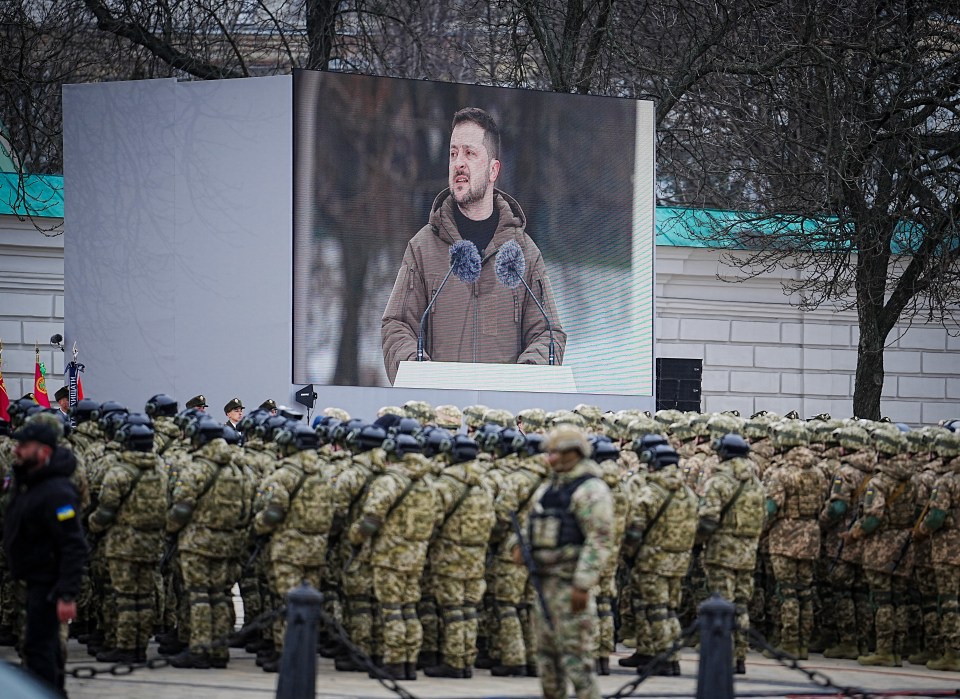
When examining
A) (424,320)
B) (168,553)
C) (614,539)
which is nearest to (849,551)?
(614,539)

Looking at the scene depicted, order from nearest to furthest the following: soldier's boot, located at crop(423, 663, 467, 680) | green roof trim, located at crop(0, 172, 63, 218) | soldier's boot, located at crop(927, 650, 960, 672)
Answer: soldier's boot, located at crop(423, 663, 467, 680), soldier's boot, located at crop(927, 650, 960, 672), green roof trim, located at crop(0, 172, 63, 218)

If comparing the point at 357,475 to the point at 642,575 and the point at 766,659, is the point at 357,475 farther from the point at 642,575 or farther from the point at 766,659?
the point at 766,659

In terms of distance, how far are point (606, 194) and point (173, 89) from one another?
6.37 m

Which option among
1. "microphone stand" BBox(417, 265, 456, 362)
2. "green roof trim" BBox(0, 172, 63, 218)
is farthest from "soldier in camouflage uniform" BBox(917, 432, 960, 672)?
"green roof trim" BBox(0, 172, 63, 218)

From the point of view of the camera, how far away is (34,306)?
Result: 24.4m

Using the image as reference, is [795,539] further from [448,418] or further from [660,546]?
[448,418]

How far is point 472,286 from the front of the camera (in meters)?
20.7

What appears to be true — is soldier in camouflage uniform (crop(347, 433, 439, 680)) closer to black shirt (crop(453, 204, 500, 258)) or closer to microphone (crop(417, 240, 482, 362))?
microphone (crop(417, 240, 482, 362))

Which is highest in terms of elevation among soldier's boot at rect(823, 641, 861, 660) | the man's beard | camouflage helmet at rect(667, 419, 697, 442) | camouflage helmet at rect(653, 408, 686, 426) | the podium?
the man's beard

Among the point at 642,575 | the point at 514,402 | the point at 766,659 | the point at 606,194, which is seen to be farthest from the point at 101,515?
the point at 606,194

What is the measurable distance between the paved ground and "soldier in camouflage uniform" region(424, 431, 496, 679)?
0.81 ft

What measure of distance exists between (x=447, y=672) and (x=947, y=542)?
14.6 feet

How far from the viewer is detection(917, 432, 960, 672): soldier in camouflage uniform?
1230cm

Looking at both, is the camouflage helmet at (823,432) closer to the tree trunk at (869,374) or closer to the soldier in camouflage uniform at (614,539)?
the soldier in camouflage uniform at (614,539)
